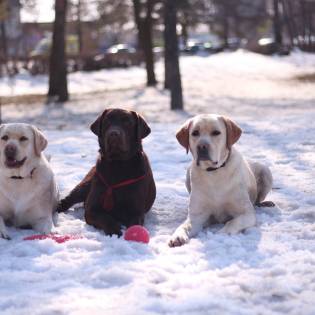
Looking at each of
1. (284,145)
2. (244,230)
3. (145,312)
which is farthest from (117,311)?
(284,145)

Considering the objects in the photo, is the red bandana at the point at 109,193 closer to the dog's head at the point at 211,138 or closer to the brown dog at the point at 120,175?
the brown dog at the point at 120,175

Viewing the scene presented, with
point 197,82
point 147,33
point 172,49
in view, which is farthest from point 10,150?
point 197,82

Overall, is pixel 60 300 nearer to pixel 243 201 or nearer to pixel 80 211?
pixel 243 201

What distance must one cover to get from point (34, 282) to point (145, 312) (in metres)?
0.92

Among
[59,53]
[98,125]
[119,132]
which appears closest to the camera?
[119,132]

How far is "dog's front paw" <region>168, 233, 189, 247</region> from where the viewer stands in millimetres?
4605

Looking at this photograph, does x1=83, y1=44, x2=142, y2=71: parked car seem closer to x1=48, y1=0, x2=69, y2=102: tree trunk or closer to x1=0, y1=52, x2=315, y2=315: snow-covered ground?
x1=48, y1=0, x2=69, y2=102: tree trunk

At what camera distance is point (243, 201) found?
5121 millimetres

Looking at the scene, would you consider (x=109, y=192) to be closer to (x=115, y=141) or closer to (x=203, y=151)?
(x=115, y=141)

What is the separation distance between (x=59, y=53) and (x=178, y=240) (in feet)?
50.3

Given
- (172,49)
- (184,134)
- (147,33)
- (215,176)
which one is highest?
(147,33)

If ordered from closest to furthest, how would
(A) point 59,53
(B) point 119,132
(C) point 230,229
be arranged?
(C) point 230,229
(B) point 119,132
(A) point 59,53

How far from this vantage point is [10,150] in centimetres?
508

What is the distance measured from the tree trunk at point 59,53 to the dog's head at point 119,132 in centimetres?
1398
